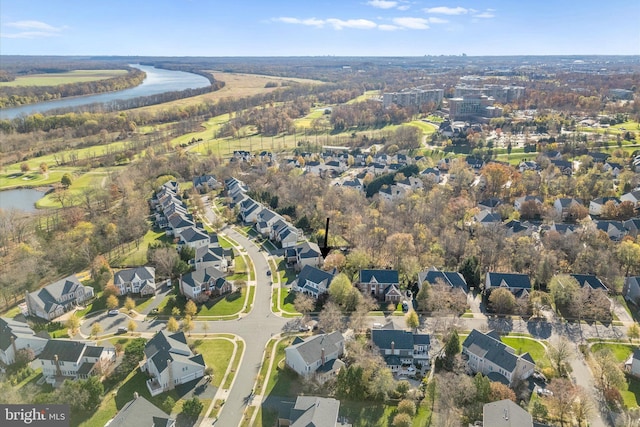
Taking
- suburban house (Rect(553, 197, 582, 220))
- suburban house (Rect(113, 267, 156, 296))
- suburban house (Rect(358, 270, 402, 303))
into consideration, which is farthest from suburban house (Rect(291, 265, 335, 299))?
suburban house (Rect(553, 197, 582, 220))

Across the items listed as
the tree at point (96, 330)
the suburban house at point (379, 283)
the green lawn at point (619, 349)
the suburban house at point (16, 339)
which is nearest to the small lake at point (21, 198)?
the suburban house at point (16, 339)

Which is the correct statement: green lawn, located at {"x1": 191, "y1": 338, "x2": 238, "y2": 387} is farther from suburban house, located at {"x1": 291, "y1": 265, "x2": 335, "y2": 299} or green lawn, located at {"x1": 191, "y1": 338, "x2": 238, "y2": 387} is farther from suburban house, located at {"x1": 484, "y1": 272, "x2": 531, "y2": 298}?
suburban house, located at {"x1": 484, "y1": 272, "x2": 531, "y2": 298}

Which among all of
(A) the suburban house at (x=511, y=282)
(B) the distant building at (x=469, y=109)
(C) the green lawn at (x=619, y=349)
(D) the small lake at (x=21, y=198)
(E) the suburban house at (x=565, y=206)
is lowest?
(D) the small lake at (x=21, y=198)

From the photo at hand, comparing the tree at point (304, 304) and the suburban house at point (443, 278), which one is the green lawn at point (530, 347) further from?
the tree at point (304, 304)

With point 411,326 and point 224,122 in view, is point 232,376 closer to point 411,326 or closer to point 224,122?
point 411,326

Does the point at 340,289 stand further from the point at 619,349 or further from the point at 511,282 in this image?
the point at 619,349

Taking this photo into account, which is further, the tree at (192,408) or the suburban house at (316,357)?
the suburban house at (316,357)
